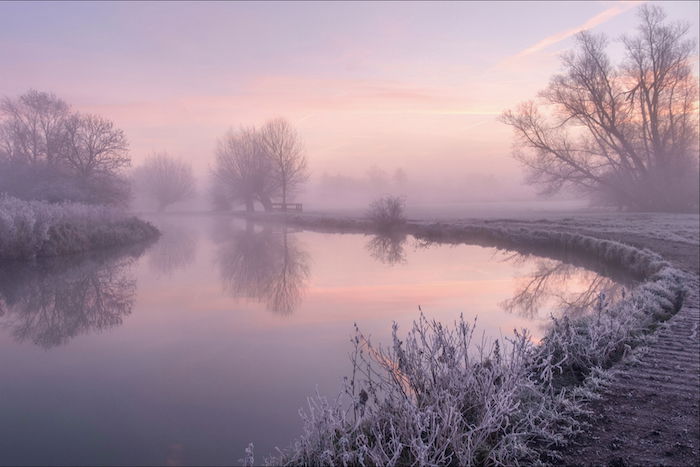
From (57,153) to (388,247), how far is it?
67.7 ft

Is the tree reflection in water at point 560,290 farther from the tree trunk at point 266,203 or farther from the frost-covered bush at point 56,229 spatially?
the tree trunk at point 266,203

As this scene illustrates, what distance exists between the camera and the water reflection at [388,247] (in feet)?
45.4

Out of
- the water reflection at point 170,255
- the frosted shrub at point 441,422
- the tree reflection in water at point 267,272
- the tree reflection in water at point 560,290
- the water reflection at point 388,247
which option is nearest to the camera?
the frosted shrub at point 441,422

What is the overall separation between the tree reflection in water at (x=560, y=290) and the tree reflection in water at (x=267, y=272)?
162 inches

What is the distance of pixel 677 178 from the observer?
88.7 ft

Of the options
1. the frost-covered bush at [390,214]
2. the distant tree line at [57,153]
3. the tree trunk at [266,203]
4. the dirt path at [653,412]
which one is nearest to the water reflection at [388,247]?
the frost-covered bush at [390,214]

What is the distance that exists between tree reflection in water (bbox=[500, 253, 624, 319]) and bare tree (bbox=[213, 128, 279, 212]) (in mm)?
34026

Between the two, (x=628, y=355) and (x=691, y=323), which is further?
(x=691, y=323)

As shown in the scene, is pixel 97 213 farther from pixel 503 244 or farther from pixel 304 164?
pixel 304 164

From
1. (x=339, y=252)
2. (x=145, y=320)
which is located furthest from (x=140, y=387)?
(x=339, y=252)

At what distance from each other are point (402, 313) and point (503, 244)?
11.1 metres

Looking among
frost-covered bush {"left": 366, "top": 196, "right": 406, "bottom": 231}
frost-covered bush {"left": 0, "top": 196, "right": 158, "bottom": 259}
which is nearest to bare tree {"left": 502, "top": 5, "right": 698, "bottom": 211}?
frost-covered bush {"left": 366, "top": 196, "right": 406, "bottom": 231}

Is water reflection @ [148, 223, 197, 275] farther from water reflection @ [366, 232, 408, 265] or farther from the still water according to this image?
water reflection @ [366, 232, 408, 265]

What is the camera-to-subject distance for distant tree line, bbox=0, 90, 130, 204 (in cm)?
2224
